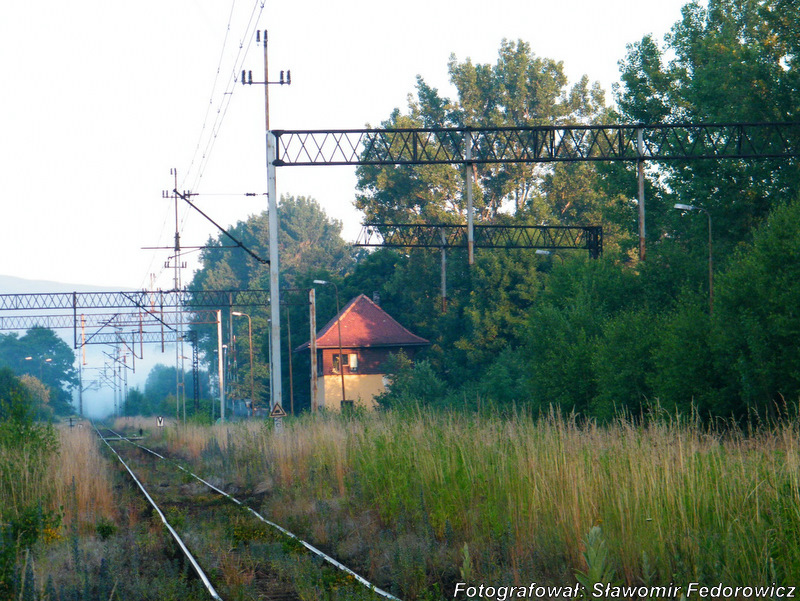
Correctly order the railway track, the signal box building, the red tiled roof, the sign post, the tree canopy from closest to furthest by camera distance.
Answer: the railway track < the sign post < the red tiled roof < the signal box building < the tree canopy

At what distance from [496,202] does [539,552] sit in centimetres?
6372

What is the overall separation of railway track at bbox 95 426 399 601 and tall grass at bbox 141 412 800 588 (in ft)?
1.77

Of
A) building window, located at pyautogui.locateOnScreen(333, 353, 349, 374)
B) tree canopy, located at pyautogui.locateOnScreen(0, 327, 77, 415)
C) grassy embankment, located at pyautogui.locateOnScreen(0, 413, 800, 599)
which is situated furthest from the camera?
tree canopy, located at pyautogui.locateOnScreen(0, 327, 77, 415)

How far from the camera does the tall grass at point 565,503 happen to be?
7.84 meters

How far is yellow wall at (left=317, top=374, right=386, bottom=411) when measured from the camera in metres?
72.3

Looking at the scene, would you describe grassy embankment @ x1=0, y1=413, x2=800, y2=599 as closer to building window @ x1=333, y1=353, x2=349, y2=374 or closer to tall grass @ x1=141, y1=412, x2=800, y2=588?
tall grass @ x1=141, y1=412, x2=800, y2=588

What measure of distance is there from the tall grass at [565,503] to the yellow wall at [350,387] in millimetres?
55917

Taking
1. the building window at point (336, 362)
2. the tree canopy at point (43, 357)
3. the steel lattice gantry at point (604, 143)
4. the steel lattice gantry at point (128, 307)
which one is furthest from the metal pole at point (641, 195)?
the tree canopy at point (43, 357)

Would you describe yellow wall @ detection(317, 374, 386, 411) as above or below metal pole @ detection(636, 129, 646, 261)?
below

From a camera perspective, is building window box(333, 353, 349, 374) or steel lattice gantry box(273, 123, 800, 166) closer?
steel lattice gantry box(273, 123, 800, 166)

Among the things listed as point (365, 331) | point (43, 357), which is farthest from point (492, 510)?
point (43, 357)

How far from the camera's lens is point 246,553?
38.4 feet

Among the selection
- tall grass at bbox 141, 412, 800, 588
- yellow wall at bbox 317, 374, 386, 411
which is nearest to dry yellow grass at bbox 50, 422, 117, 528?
tall grass at bbox 141, 412, 800, 588

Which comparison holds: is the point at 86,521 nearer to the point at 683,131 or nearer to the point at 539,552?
the point at 539,552
